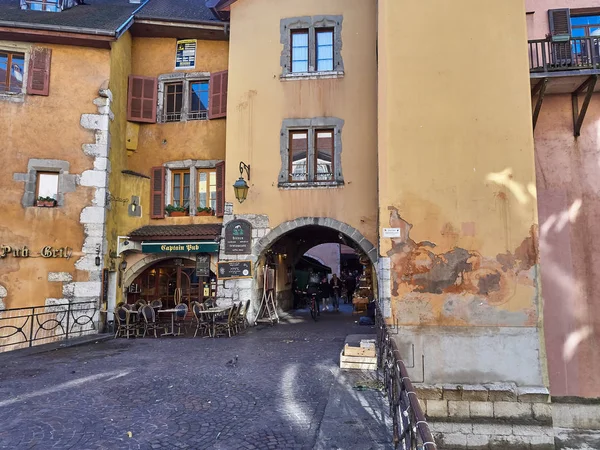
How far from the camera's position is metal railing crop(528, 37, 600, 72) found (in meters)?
8.15

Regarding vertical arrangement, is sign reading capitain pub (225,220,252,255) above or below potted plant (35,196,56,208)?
below

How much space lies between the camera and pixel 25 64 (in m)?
11.1

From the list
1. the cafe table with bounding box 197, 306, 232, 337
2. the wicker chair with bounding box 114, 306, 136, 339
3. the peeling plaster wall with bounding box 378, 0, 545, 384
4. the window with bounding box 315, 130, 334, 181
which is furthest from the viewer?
the window with bounding box 315, 130, 334, 181

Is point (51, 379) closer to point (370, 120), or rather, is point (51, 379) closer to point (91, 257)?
point (91, 257)

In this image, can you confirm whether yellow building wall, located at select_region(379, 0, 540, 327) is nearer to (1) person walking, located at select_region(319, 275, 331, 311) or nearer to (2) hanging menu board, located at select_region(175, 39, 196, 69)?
(2) hanging menu board, located at select_region(175, 39, 196, 69)

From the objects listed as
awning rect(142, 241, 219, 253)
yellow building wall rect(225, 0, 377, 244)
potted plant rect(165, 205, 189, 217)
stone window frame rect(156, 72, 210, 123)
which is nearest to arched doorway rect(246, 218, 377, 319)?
yellow building wall rect(225, 0, 377, 244)

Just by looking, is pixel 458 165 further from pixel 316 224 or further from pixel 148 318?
pixel 148 318

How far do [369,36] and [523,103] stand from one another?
5.30 meters

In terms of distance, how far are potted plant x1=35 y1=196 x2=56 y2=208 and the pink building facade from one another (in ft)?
36.8

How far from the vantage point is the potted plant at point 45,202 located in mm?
10672

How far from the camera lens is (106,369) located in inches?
269

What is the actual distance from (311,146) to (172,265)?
561cm

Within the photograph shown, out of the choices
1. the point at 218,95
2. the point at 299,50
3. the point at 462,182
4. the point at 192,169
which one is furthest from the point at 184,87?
the point at 462,182

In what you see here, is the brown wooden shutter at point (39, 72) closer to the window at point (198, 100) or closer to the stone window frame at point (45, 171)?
the stone window frame at point (45, 171)
